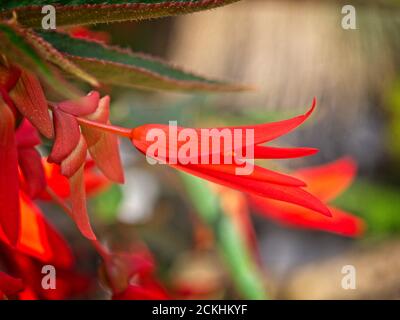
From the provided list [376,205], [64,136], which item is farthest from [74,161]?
[376,205]

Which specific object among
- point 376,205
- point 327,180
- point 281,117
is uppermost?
point 376,205

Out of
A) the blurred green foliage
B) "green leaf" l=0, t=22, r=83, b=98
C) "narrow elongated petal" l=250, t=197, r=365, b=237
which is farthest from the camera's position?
the blurred green foliage

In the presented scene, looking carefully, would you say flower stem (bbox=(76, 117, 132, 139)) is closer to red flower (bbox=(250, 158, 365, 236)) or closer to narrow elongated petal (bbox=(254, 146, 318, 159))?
narrow elongated petal (bbox=(254, 146, 318, 159))

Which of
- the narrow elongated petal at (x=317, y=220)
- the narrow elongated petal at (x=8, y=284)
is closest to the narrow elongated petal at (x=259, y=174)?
the narrow elongated petal at (x=8, y=284)

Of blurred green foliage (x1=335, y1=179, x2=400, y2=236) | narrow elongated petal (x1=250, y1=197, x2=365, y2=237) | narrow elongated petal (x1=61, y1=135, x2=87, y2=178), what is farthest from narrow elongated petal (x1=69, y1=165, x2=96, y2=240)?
blurred green foliage (x1=335, y1=179, x2=400, y2=236)

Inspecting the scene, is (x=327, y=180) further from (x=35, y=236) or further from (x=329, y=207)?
(x=35, y=236)
